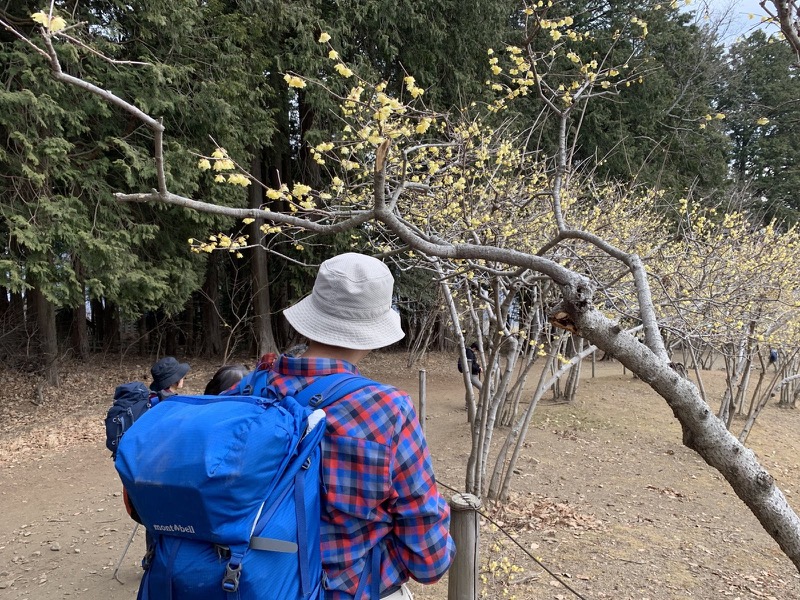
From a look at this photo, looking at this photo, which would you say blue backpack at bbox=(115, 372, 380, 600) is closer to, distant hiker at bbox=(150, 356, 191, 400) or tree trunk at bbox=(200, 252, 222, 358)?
distant hiker at bbox=(150, 356, 191, 400)

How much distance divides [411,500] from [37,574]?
4289 millimetres

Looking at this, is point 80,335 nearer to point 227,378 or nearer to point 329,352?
point 227,378

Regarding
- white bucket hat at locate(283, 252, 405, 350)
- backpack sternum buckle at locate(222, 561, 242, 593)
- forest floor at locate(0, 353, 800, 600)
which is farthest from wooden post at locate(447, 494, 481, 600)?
forest floor at locate(0, 353, 800, 600)

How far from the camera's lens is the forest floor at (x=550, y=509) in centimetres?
426

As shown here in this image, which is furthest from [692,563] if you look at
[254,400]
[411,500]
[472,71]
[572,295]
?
[472,71]

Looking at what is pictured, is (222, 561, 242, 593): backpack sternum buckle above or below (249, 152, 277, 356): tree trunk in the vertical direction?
above

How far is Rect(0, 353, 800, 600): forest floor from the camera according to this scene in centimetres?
426

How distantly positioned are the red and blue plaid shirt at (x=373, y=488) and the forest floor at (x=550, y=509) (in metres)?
2.85

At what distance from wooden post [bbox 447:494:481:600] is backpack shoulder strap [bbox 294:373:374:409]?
4.32 ft

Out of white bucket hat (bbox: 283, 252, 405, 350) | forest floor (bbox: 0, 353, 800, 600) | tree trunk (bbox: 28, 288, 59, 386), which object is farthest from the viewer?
tree trunk (bbox: 28, 288, 59, 386)

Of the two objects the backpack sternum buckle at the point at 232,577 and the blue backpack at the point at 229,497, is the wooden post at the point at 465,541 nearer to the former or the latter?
the blue backpack at the point at 229,497

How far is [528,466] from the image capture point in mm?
7316

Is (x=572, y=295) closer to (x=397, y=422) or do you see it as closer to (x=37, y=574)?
(x=397, y=422)

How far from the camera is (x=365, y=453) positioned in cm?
120
